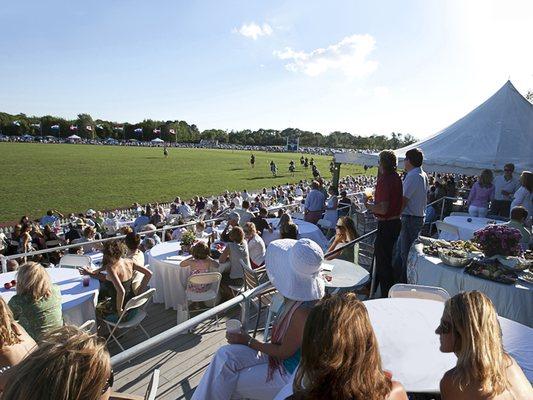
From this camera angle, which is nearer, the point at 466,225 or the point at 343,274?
the point at 343,274

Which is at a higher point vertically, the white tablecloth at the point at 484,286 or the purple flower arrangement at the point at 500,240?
the purple flower arrangement at the point at 500,240

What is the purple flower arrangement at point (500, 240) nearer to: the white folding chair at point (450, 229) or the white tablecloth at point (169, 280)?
the white folding chair at point (450, 229)

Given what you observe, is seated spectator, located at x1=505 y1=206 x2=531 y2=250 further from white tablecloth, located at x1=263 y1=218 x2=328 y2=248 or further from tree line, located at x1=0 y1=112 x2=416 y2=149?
tree line, located at x1=0 y1=112 x2=416 y2=149

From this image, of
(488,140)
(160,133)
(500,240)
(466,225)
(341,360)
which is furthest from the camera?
(160,133)

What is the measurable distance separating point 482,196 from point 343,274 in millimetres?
6399

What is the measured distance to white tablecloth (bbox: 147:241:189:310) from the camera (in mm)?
6113

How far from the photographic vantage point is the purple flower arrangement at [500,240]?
4.25 meters

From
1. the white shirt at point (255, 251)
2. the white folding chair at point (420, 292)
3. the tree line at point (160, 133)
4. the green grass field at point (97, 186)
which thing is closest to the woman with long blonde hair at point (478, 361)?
the white folding chair at point (420, 292)

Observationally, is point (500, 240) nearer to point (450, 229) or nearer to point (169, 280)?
point (450, 229)

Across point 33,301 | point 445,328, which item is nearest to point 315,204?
point 33,301

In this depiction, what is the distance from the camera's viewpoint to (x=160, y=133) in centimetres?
13750

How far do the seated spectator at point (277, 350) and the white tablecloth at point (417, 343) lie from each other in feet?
1.23

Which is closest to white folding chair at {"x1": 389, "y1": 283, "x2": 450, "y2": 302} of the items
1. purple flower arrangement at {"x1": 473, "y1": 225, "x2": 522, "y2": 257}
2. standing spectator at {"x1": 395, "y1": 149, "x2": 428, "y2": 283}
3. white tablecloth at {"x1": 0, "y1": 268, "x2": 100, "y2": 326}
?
purple flower arrangement at {"x1": 473, "y1": 225, "x2": 522, "y2": 257}

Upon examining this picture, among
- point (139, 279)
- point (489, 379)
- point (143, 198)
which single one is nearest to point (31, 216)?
point (143, 198)
